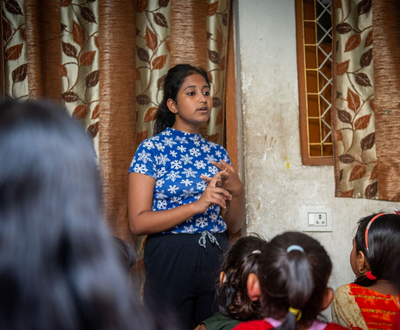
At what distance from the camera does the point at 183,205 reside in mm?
1541

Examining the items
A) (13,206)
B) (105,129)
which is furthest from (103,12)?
(13,206)

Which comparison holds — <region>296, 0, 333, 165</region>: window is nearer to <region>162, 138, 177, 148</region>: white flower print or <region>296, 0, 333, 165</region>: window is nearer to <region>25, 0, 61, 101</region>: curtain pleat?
<region>162, 138, 177, 148</region>: white flower print

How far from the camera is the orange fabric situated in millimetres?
1223

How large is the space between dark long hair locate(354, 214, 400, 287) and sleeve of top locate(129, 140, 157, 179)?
33.4 inches

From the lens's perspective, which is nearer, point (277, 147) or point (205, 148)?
point (205, 148)

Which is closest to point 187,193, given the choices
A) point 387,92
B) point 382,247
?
point 382,247

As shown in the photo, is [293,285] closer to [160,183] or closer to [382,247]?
[382,247]

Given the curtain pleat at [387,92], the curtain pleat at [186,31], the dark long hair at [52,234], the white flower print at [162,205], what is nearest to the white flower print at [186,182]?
the white flower print at [162,205]

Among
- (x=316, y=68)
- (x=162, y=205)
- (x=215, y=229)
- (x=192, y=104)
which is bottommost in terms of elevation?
(x=215, y=229)

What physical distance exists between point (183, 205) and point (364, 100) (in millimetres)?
1083

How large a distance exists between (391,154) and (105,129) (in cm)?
138

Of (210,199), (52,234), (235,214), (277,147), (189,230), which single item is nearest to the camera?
(52,234)

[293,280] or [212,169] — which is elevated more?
[212,169]

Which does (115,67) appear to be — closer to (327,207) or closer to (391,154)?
(327,207)
